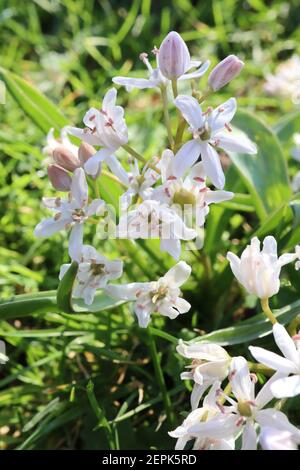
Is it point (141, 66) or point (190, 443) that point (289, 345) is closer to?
point (190, 443)

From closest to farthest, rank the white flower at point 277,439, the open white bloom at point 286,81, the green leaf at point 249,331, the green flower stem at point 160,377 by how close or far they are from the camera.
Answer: the white flower at point 277,439 → the green leaf at point 249,331 → the green flower stem at point 160,377 → the open white bloom at point 286,81

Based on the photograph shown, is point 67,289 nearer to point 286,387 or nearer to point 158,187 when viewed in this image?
point 158,187

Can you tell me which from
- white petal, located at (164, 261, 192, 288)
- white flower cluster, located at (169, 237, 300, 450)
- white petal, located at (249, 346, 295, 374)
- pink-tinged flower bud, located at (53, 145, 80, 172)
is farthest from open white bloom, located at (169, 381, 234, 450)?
pink-tinged flower bud, located at (53, 145, 80, 172)

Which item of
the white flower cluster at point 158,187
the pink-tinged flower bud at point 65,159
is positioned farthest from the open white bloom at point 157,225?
the pink-tinged flower bud at point 65,159

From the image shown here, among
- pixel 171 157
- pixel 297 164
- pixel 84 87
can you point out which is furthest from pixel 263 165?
pixel 84 87

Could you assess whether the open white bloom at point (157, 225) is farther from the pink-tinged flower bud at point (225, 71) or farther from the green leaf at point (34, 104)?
the green leaf at point (34, 104)

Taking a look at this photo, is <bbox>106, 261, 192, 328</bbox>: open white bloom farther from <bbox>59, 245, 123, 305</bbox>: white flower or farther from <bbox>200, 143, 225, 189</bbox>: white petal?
<bbox>200, 143, 225, 189</bbox>: white petal

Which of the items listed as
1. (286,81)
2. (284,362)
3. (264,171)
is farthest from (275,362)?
(286,81)
